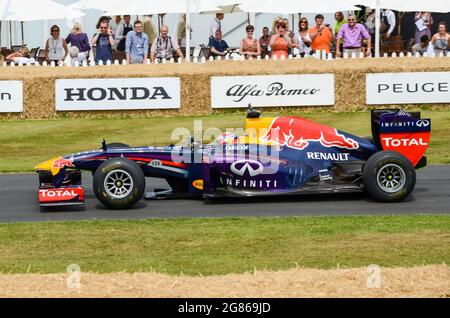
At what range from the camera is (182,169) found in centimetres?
1339

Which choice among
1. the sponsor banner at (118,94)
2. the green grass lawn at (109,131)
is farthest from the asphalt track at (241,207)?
the sponsor banner at (118,94)

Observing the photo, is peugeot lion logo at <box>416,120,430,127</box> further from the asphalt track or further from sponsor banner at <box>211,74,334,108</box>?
sponsor banner at <box>211,74,334,108</box>

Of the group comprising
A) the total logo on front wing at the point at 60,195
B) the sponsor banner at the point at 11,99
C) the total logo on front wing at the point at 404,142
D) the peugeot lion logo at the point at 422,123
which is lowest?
the total logo on front wing at the point at 60,195

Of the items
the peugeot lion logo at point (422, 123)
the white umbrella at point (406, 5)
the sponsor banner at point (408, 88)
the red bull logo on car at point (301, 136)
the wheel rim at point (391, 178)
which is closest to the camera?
the wheel rim at point (391, 178)

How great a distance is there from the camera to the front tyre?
12.9 meters

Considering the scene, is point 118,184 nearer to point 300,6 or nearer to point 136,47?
point 136,47

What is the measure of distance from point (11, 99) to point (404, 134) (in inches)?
440

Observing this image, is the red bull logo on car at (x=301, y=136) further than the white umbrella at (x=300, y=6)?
No

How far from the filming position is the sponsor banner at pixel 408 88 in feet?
71.7

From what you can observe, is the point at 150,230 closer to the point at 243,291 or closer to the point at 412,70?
the point at 243,291

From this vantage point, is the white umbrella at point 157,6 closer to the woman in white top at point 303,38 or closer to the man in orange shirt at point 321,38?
the woman in white top at point 303,38

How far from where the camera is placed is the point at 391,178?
43.3ft

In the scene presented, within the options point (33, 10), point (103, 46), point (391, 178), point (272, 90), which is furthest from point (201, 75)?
point (391, 178)

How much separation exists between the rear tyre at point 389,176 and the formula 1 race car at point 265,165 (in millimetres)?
13
